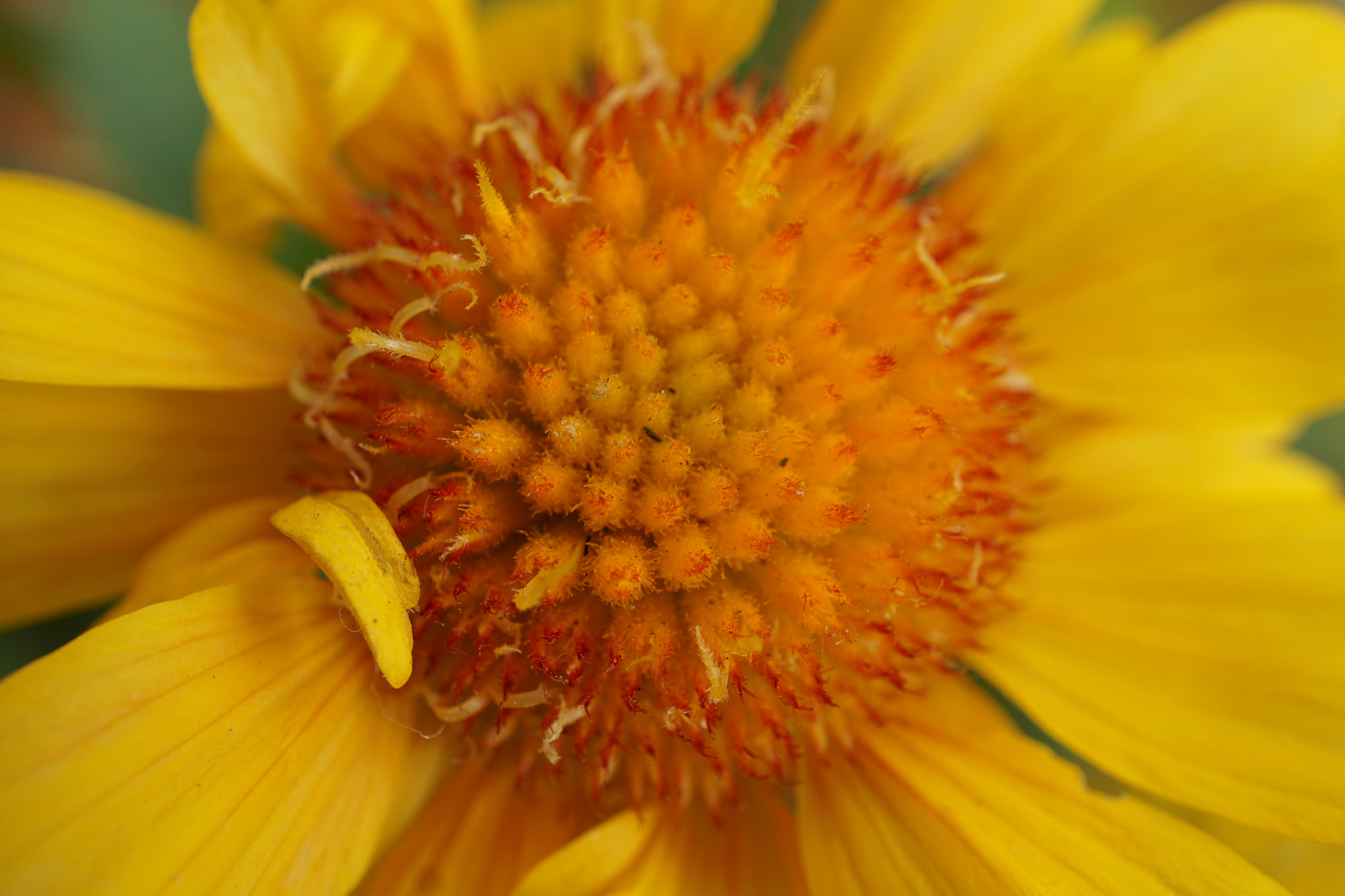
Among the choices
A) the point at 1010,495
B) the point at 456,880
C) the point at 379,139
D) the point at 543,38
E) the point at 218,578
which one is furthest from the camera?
the point at 543,38

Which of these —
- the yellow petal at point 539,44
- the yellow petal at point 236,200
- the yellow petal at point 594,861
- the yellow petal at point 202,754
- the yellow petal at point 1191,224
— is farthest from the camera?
the yellow petal at point 539,44

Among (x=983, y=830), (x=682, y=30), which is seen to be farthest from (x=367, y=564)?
(x=682, y=30)

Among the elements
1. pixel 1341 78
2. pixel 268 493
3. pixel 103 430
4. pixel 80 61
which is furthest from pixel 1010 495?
pixel 80 61

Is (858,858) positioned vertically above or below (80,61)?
below

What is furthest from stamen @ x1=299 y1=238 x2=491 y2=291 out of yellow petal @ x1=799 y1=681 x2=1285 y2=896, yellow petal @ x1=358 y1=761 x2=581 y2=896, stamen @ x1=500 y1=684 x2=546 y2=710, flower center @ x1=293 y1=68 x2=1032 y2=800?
yellow petal @ x1=799 y1=681 x2=1285 y2=896

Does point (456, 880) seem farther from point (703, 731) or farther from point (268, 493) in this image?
point (268, 493)

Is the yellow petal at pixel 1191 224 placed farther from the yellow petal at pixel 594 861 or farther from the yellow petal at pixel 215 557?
the yellow petal at pixel 215 557

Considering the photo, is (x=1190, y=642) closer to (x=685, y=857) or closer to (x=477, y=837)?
(x=685, y=857)

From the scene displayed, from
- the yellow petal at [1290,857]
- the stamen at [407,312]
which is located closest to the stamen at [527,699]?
the stamen at [407,312]
